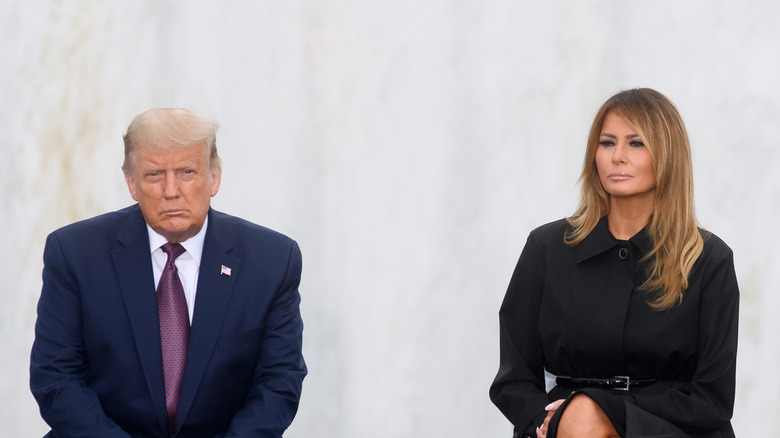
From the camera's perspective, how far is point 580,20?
13.3ft

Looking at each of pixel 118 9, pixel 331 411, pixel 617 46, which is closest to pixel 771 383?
pixel 617 46

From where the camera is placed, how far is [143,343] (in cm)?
299

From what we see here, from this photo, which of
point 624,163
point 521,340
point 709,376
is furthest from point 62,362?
point 709,376

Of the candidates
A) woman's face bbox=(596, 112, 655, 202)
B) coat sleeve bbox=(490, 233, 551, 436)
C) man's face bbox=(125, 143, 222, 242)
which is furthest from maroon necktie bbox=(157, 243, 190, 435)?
woman's face bbox=(596, 112, 655, 202)

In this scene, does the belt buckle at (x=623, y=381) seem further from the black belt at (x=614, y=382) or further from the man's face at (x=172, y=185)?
the man's face at (x=172, y=185)

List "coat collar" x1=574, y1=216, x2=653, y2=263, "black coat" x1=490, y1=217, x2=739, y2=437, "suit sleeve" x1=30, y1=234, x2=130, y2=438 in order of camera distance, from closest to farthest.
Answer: "suit sleeve" x1=30, y1=234, x2=130, y2=438, "black coat" x1=490, y1=217, x2=739, y2=437, "coat collar" x1=574, y1=216, x2=653, y2=263

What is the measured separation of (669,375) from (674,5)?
146cm

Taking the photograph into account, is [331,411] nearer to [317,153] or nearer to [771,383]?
[317,153]

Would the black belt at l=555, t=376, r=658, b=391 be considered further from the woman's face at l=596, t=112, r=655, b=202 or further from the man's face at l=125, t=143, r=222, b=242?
the man's face at l=125, t=143, r=222, b=242

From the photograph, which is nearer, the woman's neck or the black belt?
the black belt

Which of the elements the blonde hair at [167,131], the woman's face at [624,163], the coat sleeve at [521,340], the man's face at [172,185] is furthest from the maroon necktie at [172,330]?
the woman's face at [624,163]

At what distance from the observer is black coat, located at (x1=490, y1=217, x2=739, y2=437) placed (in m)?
3.06

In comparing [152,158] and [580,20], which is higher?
[580,20]

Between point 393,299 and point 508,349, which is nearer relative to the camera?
point 508,349
